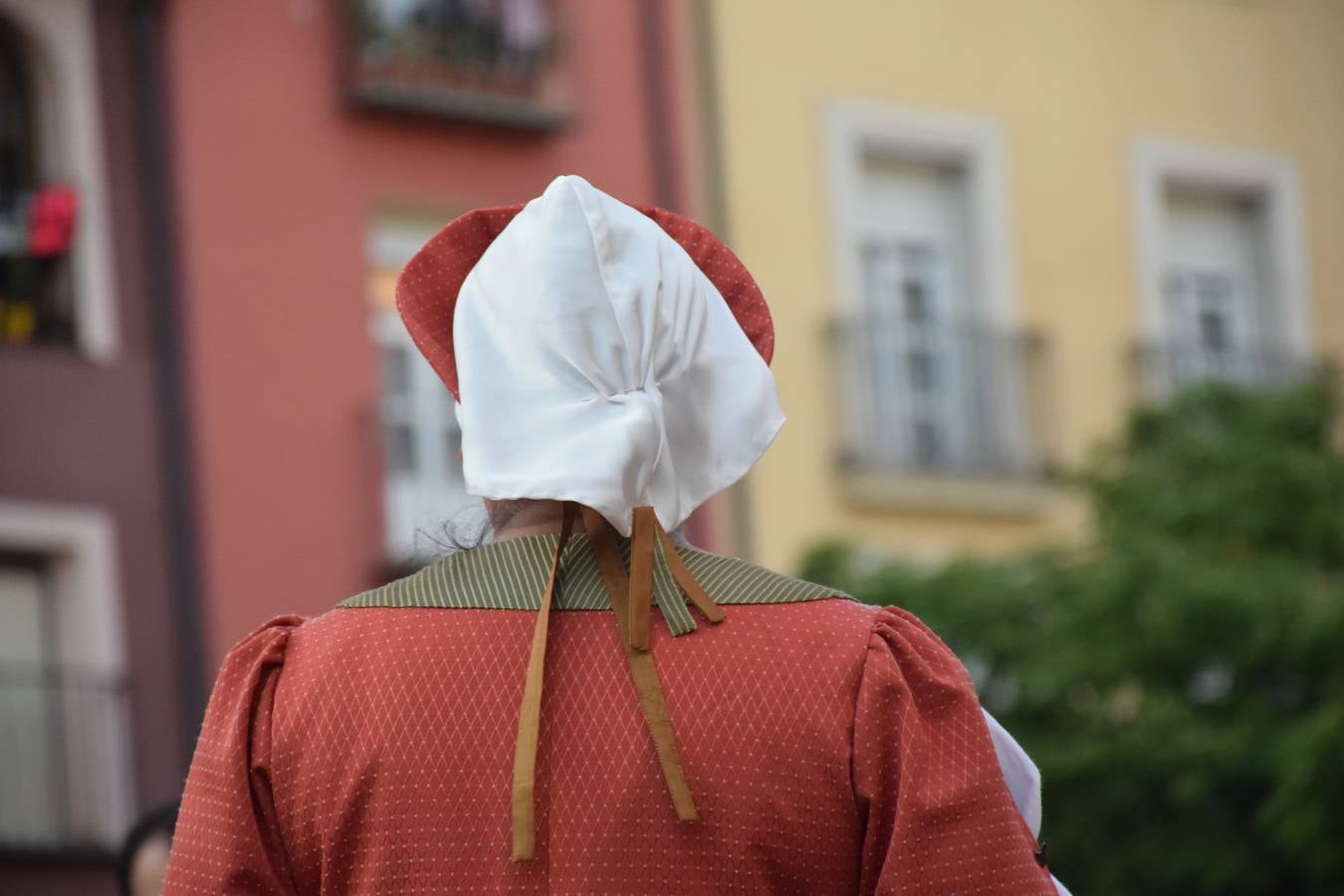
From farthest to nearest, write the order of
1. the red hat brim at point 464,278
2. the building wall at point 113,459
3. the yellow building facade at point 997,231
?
1. the yellow building facade at point 997,231
2. the building wall at point 113,459
3. the red hat brim at point 464,278

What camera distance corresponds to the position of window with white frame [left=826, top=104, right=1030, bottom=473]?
1537 cm

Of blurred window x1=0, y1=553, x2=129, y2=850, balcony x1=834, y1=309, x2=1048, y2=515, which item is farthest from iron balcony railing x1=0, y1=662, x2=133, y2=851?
balcony x1=834, y1=309, x2=1048, y2=515

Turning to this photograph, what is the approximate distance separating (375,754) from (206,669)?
10.9 meters

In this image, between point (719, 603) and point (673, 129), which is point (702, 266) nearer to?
point (719, 603)

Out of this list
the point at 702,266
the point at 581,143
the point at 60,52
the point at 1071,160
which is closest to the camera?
the point at 702,266

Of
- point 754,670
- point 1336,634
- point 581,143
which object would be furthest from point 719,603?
point 581,143

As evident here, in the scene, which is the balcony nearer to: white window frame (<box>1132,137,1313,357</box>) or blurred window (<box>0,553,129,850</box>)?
white window frame (<box>1132,137,1313,357</box>)

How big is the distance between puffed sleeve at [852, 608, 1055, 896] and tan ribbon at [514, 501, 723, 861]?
0.53 feet

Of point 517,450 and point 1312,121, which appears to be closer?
point 517,450

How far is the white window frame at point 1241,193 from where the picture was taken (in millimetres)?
16797

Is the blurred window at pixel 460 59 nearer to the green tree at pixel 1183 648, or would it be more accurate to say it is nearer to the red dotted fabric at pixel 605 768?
the green tree at pixel 1183 648

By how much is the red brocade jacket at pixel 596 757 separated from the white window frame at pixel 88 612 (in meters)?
10.3

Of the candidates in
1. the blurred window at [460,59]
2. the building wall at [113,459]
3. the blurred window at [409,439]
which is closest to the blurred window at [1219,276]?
the blurred window at [460,59]

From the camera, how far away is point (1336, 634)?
35.0 ft
